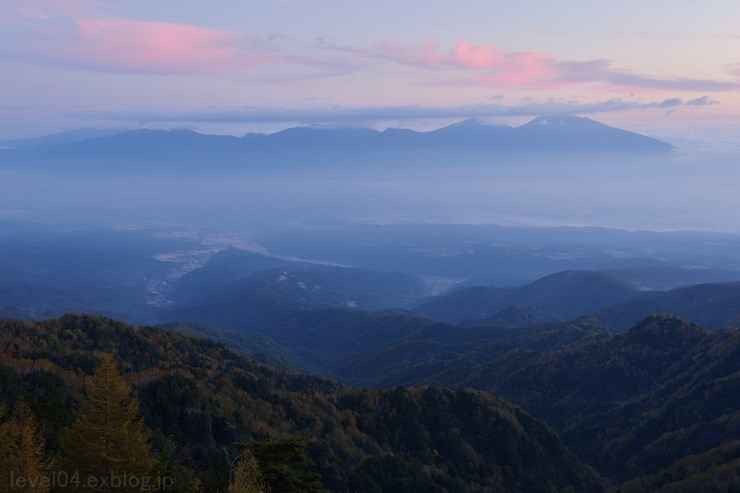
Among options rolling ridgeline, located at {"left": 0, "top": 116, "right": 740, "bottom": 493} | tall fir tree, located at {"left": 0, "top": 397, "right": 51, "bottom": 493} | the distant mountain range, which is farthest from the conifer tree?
the distant mountain range

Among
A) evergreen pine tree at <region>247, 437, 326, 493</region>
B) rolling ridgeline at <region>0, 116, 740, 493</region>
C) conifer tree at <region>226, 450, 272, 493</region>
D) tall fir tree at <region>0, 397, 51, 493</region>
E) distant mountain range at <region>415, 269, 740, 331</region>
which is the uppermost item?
tall fir tree at <region>0, 397, 51, 493</region>

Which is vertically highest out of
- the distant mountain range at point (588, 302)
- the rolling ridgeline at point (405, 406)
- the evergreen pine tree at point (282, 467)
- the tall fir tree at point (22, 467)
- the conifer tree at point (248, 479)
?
the tall fir tree at point (22, 467)

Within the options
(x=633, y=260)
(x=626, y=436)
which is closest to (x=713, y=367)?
(x=626, y=436)

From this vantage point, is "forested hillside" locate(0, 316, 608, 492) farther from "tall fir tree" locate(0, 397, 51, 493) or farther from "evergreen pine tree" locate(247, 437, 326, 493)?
"tall fir tree" locate(0, 397, 51, 493)

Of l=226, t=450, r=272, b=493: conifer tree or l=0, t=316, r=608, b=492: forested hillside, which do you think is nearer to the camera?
l=226, t=450, r=272, b=493: conifer tree

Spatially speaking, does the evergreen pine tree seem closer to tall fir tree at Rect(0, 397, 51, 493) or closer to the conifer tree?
the conifer tree

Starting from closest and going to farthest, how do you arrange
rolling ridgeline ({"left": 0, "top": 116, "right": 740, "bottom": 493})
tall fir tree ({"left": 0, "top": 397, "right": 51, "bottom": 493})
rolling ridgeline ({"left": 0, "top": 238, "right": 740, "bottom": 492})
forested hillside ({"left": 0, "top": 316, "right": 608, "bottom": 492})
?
tall fir tree ({"left": 0, "top": 397, "right": 51, "bottom": 493}) → rolling ridgeline ({"left": 0, "top": 116, "right": 740, "bottom": 493}) → forested hillside ({"left": 0, "top": 316, "right": 608, "bottom": 492}) → rolling ridgeline ({"left": 0, "top": 238, "right": 740, "bottom": 492})

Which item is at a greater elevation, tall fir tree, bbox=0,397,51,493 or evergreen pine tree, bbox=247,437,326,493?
tall fir tree, bbox=0,397,51,493

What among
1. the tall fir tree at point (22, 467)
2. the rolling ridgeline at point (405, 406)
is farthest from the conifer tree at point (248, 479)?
the tall fir tree at point (22, 467)

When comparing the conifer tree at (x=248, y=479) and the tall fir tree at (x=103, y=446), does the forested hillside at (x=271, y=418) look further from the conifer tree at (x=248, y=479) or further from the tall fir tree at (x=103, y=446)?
the tall fir tree at (x=103, y=446)

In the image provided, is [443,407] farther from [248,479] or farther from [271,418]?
[248,479]

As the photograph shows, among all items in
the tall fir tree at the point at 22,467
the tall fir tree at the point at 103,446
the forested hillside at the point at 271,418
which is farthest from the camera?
the forested hillside at the point at 271,418

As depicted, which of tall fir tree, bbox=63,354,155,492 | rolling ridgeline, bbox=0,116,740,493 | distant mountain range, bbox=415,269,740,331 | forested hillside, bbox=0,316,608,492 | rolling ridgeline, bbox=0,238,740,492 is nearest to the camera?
tall fir tree, bbox=63,354,155,492
